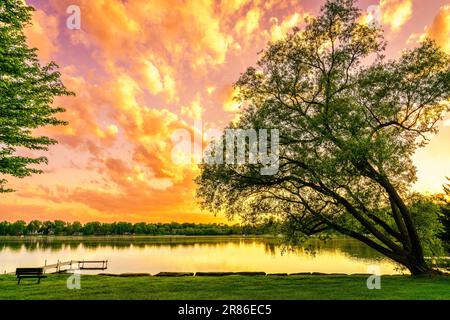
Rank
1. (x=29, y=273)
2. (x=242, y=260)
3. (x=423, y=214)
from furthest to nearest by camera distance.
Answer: (x=242, y=260), (x=423, y=214), (x=29, y=273)

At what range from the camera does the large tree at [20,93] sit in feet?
64.6

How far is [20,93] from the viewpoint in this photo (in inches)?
817

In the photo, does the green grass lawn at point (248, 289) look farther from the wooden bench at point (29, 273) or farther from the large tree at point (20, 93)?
the large tree at point (20, 93)

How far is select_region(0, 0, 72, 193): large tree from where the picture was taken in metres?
19.7

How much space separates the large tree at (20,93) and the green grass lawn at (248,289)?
852 cm

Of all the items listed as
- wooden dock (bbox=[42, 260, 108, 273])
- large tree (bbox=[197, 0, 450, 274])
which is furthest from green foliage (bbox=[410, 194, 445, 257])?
wooden dock (bbox=[42, 260, 108, 273])

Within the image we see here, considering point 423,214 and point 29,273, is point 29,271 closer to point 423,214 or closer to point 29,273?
point 29,273

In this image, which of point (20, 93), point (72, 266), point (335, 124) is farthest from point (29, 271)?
point (72, 266)

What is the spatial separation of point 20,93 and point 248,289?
18.4 metres

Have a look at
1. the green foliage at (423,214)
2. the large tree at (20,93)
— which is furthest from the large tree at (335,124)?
the large tree at (20,93)

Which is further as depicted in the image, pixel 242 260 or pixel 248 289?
pixel 242 260
